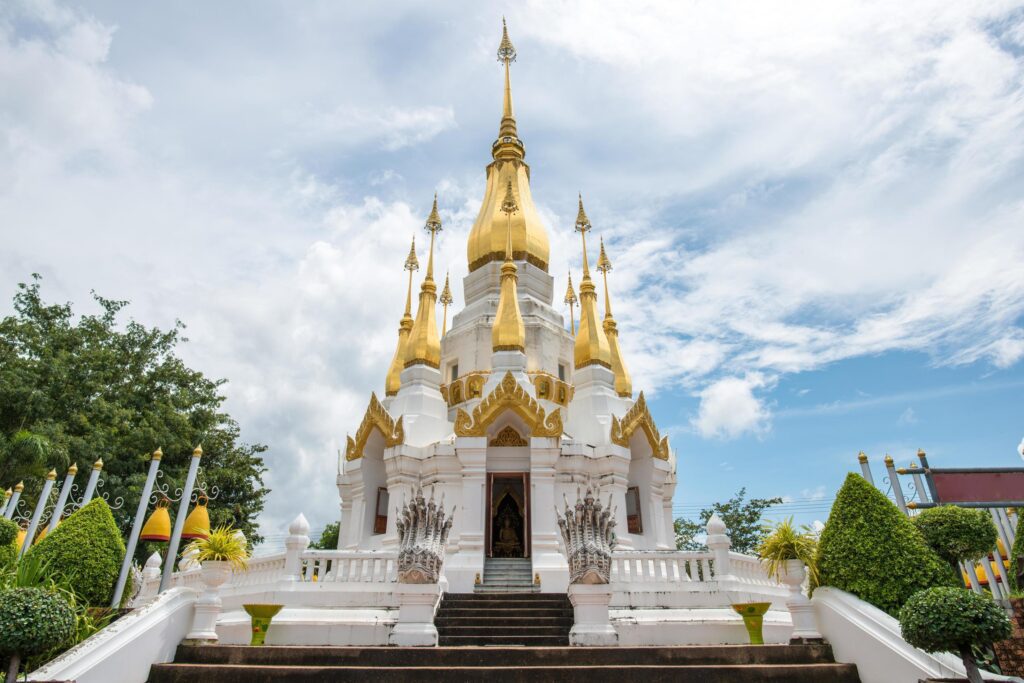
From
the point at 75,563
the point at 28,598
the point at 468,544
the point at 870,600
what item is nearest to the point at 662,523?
the point at 468,544

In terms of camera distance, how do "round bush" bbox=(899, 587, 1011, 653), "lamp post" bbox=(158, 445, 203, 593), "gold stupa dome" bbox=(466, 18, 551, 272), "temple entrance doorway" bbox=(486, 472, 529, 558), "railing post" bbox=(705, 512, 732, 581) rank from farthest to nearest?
"gold stupa dome" bbox=(466, 18, 551, 272), "temple entrance doorway" bbox=(486, 472, 529, 558), "railing post" bbox=(705, 512, 732, 581), "lamp post" bbox=(158, 445, 203, 593), "round bush" bbox=(899, 587, 1011, 653)

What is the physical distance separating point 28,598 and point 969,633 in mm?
9191

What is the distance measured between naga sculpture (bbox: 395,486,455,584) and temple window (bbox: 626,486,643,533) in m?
9.08

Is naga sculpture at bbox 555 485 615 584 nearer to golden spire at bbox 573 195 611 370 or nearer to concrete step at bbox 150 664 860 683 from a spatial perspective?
concrete step at bbox 150 664 860 683

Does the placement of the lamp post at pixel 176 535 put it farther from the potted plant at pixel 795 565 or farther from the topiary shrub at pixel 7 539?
the potted plant at pixel 795 565

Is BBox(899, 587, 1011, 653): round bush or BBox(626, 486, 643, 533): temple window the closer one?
BBox(899, 587, 1011, 653): round bush

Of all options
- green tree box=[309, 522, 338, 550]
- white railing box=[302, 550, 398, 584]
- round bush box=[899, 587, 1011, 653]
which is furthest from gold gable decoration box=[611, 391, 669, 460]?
green tree box=[309, 522, 338, 550]

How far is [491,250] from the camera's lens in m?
22.5

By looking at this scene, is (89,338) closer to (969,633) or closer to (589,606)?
(589,606)

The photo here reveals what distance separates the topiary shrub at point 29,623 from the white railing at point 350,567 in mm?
5446

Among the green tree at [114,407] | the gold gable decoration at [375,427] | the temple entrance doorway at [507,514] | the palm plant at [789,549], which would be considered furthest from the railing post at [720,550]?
the green tree at [114,407]

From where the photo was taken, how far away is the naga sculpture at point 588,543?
9.66 metres

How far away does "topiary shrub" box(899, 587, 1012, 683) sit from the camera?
241 inches

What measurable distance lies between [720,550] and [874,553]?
425 cm
